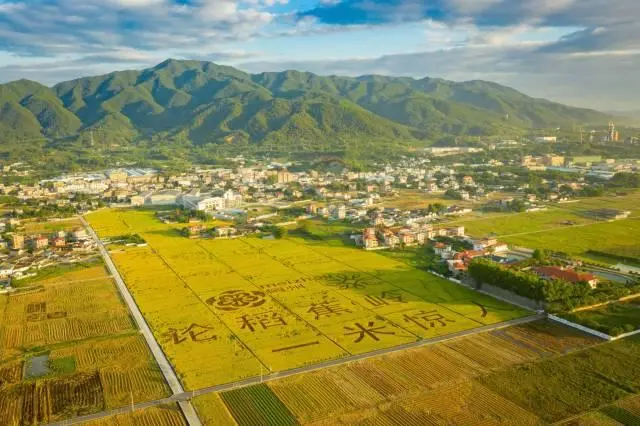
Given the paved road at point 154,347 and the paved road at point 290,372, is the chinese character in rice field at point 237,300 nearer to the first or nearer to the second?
the paved road at point 154,347

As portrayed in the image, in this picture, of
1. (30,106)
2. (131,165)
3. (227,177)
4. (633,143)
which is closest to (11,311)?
(227,177)

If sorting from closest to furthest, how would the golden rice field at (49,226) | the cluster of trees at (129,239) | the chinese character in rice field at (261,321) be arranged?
1. the chinese character in rice field at (261,321)
2. the cluster of trees at (129,239)
3. the golden rice field at (49,226)

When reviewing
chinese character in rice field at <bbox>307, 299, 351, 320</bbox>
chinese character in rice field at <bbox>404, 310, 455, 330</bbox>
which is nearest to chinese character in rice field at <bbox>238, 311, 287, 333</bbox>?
chinese character in rice field at <bbox>307, 299, 351, 320</bbox>

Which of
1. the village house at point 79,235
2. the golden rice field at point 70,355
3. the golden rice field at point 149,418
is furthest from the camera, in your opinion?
the village house at point 79,235

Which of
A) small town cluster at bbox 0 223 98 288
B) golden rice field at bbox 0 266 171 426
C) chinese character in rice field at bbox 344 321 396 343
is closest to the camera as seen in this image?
golden rice field at bbox 0 266 171 426

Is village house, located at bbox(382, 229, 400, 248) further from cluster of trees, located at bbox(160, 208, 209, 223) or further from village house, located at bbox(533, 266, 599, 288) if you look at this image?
cluster of trees, located at bbox(160, 208, 209, 223)

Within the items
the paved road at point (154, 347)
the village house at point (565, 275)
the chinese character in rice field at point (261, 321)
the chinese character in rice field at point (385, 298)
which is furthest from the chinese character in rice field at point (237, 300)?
the village house at point (565, 275)
